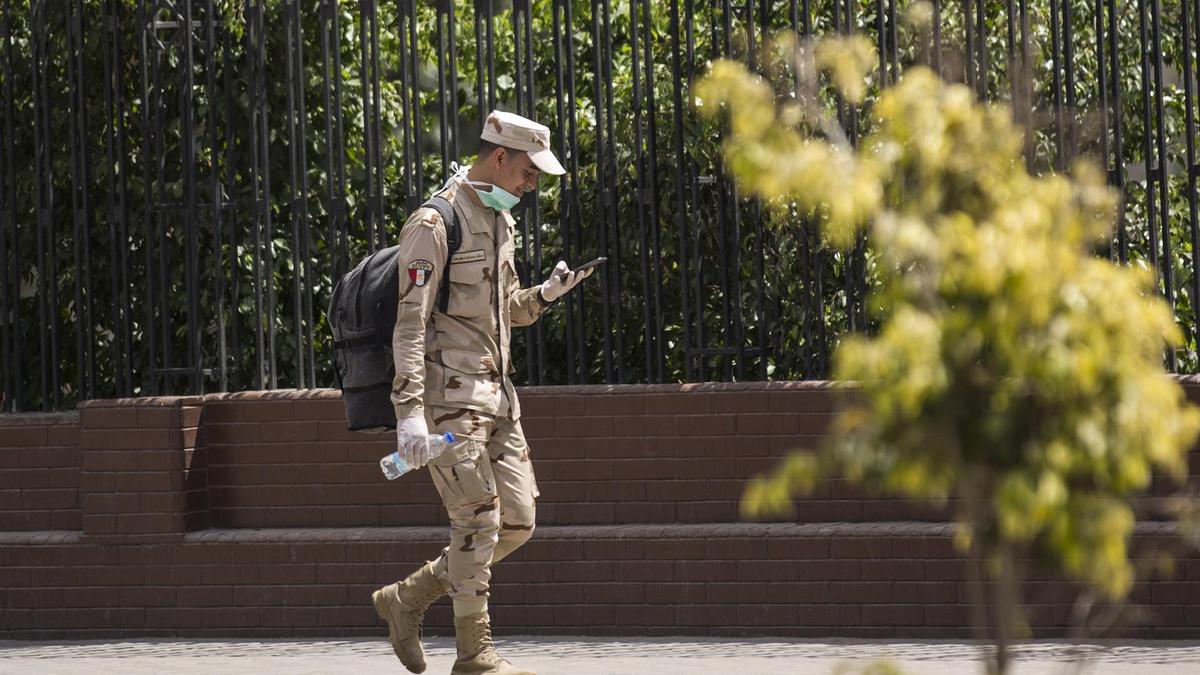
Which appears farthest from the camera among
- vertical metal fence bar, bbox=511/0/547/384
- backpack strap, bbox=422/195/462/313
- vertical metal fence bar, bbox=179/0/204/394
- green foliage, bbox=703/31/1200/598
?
vertical metal fence bar, bbox=179/0/204/394

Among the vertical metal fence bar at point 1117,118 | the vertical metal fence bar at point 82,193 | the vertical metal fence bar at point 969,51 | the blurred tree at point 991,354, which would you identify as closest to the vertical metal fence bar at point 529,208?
the vertical metal fence bar at point 969,51

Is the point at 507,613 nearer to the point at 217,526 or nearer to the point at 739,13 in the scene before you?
the point at 217,526

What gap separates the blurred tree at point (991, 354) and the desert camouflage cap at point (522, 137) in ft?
10.8

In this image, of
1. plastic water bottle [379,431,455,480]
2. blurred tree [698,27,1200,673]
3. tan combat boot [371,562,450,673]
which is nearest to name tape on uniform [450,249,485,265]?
plastic water bottle [379,431,455,480]

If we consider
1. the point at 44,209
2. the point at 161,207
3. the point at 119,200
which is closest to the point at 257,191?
the point at 161,207

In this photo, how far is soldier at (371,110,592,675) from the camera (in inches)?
243

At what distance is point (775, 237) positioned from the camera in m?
8.01

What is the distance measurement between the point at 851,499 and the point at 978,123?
4.53 meters

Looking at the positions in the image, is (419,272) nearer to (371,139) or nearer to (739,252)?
(739,252)

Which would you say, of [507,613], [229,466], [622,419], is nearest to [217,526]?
[229,466]

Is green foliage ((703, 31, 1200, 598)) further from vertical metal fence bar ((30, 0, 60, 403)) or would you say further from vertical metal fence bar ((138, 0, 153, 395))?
vertical metal fence bar ((30, 0, 60, 403))

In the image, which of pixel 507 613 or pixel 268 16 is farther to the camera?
pixel 268 16

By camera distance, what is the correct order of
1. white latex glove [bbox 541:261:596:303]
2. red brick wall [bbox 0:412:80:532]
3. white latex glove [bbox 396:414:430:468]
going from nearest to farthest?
white latex glove [bbox 396:414:430:468] < white latex glove [bbox 541:261:596:303] < red brick wall [bbox 0:412:80:532]

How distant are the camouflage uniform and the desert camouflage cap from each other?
22 cm
